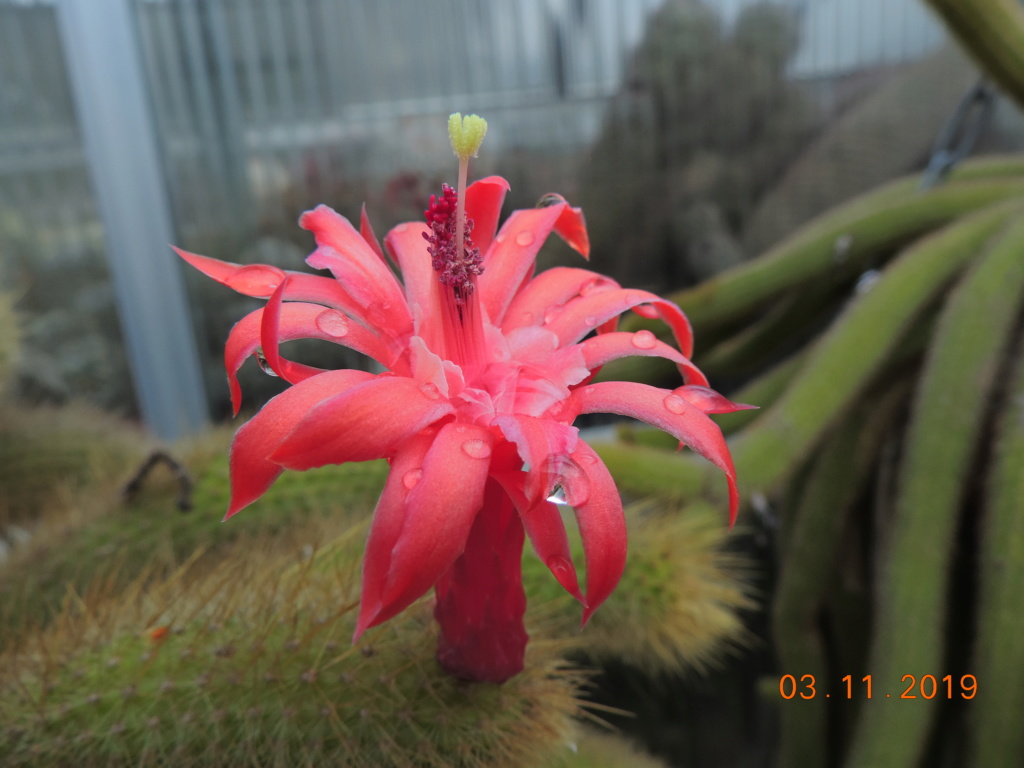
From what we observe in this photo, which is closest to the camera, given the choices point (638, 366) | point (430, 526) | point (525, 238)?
point (430, 526)

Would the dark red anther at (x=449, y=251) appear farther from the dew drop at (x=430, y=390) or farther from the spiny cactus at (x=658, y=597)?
the spiny cactus at (x=658, y=597)

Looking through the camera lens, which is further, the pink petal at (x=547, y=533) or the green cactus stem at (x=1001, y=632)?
the green cactus stem at (x=1001, y=632)

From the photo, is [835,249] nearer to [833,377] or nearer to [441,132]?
[833,377]

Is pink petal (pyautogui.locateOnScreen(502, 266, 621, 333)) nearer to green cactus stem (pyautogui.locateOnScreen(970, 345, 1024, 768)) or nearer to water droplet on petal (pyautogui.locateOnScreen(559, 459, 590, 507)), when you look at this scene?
water droplet on petal (pyautogui.locateOnScreen(559, 459, 590, 507))

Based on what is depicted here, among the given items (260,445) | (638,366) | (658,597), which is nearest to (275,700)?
(260,445)

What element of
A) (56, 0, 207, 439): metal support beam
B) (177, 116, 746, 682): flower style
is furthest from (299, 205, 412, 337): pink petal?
(56, 0, 207, 439): metal support beam

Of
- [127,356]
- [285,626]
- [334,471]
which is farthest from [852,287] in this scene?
[127,356]

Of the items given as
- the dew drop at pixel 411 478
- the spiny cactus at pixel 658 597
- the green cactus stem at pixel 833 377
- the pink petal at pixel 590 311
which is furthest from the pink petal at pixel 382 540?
the green cactus stem at pixel 833 377
